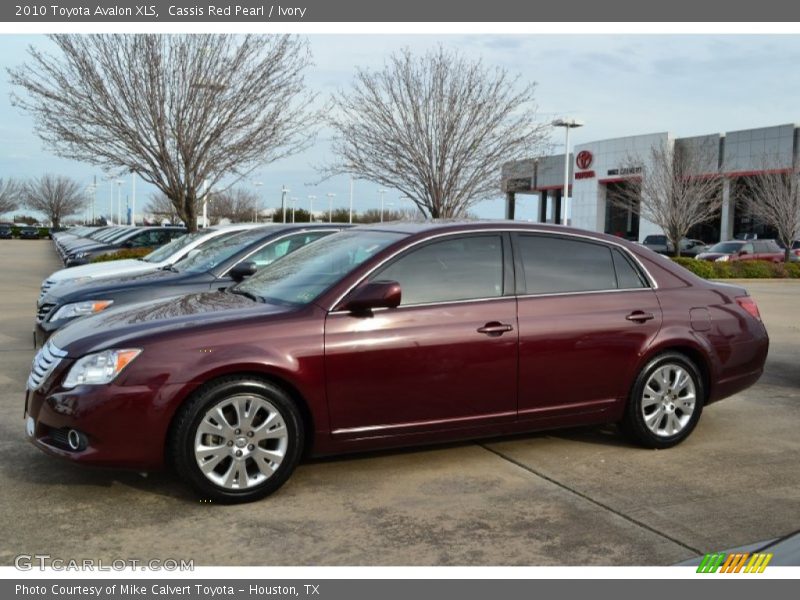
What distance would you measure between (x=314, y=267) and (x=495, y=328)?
1.29 metres

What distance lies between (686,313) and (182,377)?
350 cm

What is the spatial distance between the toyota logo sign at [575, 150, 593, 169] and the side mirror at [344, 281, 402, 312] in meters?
50.8

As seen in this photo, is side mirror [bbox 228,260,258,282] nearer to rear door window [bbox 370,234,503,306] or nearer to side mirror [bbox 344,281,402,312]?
rear door window [bbox 370,234,503,306]

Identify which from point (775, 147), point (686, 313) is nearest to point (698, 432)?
point (686, 313)

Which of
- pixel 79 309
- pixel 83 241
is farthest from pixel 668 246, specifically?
pixel 79 309

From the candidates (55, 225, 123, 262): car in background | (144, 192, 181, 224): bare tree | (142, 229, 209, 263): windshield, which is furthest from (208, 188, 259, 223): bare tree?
(142, 229, 209, 263): windshield

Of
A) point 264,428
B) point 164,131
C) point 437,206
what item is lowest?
point 264,428

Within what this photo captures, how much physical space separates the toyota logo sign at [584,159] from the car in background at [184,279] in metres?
46.5

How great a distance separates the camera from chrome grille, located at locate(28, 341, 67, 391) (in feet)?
15.6

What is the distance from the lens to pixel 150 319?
500cm

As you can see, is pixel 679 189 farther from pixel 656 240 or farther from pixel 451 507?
pixel 451 507

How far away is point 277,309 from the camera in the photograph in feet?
16.4

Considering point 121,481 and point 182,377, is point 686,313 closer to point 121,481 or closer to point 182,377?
point 182,377

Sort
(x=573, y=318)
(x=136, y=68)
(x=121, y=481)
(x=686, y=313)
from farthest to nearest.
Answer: (x=136, y=68) → (x=686, y=313) → (x=573, y=318) → (x=121, y=481)
